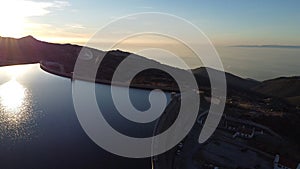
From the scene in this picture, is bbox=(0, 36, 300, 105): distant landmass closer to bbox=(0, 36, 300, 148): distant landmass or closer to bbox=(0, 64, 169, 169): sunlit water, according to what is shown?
bbox=(0, 36, 300, 148): distant landmass

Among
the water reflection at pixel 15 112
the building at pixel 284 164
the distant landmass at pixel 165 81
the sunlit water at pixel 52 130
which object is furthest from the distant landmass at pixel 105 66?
the building at pixel 284 164

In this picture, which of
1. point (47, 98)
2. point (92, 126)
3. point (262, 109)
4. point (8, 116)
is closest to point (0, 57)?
point (47, 98)

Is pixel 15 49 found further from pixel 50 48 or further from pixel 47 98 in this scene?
pixel 47 98

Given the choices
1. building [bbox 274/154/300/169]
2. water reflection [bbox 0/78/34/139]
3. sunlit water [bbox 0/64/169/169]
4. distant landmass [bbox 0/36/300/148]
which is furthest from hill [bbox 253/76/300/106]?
water reflection [bbox 0/78/34/139]

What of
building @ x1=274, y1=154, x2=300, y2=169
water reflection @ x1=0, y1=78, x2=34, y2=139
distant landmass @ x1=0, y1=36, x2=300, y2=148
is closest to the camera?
building @ x1=274, y1=154, x2=300, y2=169

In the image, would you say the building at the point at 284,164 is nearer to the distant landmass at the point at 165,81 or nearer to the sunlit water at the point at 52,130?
the distant landmass at the point at 165,81

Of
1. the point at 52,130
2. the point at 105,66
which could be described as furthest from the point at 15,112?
the point at 105,66

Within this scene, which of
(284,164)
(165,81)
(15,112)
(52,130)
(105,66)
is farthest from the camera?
(105,66)

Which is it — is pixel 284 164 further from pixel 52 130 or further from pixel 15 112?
pixel 15 112
